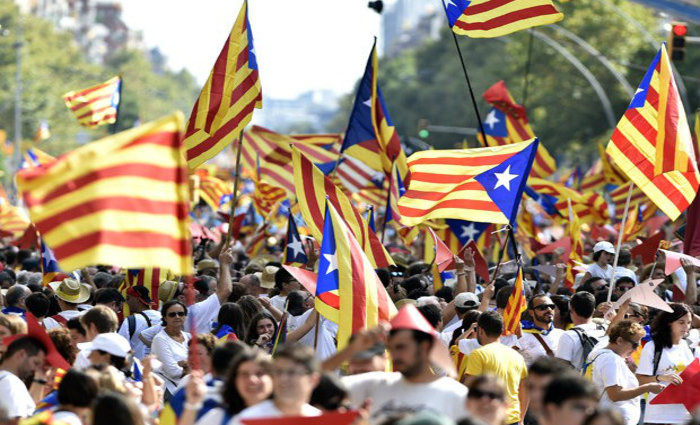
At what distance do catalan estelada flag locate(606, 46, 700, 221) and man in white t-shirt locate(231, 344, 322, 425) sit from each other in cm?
579

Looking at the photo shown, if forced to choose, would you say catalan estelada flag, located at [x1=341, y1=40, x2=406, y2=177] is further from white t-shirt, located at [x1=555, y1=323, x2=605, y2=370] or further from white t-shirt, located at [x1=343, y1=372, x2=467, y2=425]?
white t-shirt, located at [x1=343, y1=372, x2=467, y2=425]

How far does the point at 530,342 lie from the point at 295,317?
6.36 feet

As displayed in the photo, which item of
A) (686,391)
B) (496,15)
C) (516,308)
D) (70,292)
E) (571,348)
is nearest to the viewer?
Answer: (686,391)

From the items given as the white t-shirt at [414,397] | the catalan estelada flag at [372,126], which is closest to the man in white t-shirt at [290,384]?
the white t-shirt at [414,397]

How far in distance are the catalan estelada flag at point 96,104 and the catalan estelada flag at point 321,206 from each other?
9153 mm

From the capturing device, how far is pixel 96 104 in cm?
2055

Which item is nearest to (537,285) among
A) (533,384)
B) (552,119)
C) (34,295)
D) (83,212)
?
(34,295)

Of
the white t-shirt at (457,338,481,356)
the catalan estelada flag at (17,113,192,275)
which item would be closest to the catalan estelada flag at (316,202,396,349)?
the white t-shirt at (457,338,481,356)

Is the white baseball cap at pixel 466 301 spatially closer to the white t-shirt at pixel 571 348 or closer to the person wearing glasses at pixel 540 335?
the person wearing glasses at pixel 540 335

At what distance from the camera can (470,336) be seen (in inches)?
386

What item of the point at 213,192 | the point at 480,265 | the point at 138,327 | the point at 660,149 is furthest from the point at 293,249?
the point at 213,192

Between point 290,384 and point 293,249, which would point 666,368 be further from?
point 293,249

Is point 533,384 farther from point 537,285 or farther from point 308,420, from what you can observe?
point 537,285

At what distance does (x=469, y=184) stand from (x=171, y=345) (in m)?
3.05
